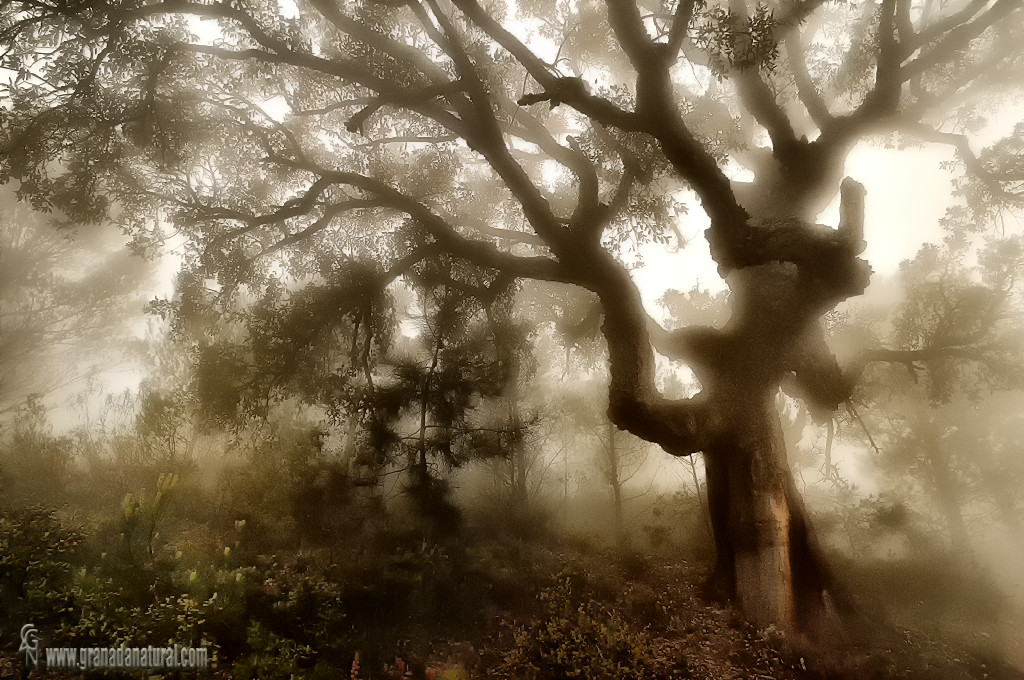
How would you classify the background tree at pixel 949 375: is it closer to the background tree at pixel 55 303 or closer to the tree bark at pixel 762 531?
the tree bark at pixel 762 531

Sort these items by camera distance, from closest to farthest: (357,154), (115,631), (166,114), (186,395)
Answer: (115,631) → (166,114) → (357,154) → (186,395)

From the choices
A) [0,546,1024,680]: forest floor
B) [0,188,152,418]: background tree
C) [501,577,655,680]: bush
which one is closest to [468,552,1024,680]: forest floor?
[0,546,1024,680]: forest floor

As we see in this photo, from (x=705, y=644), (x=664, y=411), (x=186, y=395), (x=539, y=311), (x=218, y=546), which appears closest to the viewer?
(x=705, y=644)

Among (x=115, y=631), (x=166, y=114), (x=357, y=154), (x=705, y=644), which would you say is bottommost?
(x=705, y=644)

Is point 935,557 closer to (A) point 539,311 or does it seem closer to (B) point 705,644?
(B) point 705,644

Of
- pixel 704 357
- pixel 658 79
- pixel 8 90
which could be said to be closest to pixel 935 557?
pixel 704 357

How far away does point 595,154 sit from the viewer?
9336 mm

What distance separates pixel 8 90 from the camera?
285 inches

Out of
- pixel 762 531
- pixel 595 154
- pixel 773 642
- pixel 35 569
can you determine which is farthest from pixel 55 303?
pixel 773 642

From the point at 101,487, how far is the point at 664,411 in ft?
48.8

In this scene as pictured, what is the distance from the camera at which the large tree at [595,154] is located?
6773 mm

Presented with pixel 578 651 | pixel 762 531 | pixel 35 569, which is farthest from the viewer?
pixel 762 531

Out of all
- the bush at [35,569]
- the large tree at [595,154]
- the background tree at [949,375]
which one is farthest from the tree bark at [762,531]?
the bush at [35,569]

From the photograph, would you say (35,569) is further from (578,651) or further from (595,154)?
(595,154)
